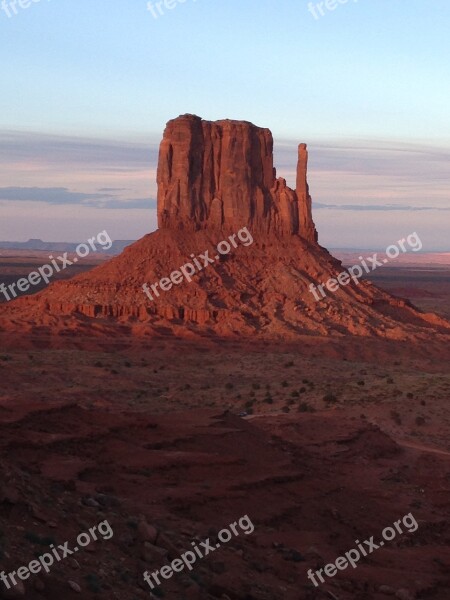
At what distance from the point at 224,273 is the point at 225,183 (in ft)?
26.1

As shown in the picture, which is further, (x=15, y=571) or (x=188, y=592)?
(x=188, y=592)

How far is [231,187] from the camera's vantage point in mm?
72812

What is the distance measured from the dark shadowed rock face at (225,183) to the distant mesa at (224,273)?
0.24 ft

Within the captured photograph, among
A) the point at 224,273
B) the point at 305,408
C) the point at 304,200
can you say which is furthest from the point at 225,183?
the point at 305,408

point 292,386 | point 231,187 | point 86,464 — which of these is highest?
point 231,187

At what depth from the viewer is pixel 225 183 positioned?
2891 inches

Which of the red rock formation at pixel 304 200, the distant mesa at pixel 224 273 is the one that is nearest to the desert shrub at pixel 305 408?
the distant mesa at pixel 224 273

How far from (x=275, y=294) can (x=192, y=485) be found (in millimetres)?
48651

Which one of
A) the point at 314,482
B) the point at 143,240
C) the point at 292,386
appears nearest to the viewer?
the point at 314,482

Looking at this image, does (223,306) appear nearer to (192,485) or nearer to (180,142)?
(180,142)

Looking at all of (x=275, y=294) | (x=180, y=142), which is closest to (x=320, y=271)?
(x=275, y=294)

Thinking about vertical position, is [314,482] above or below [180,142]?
below

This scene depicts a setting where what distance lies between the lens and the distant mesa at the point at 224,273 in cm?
6425

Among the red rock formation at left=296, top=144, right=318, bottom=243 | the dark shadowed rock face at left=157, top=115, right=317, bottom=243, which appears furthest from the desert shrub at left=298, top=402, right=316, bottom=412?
the red rock formation at left=296, top=144, right=318, bottom=243
